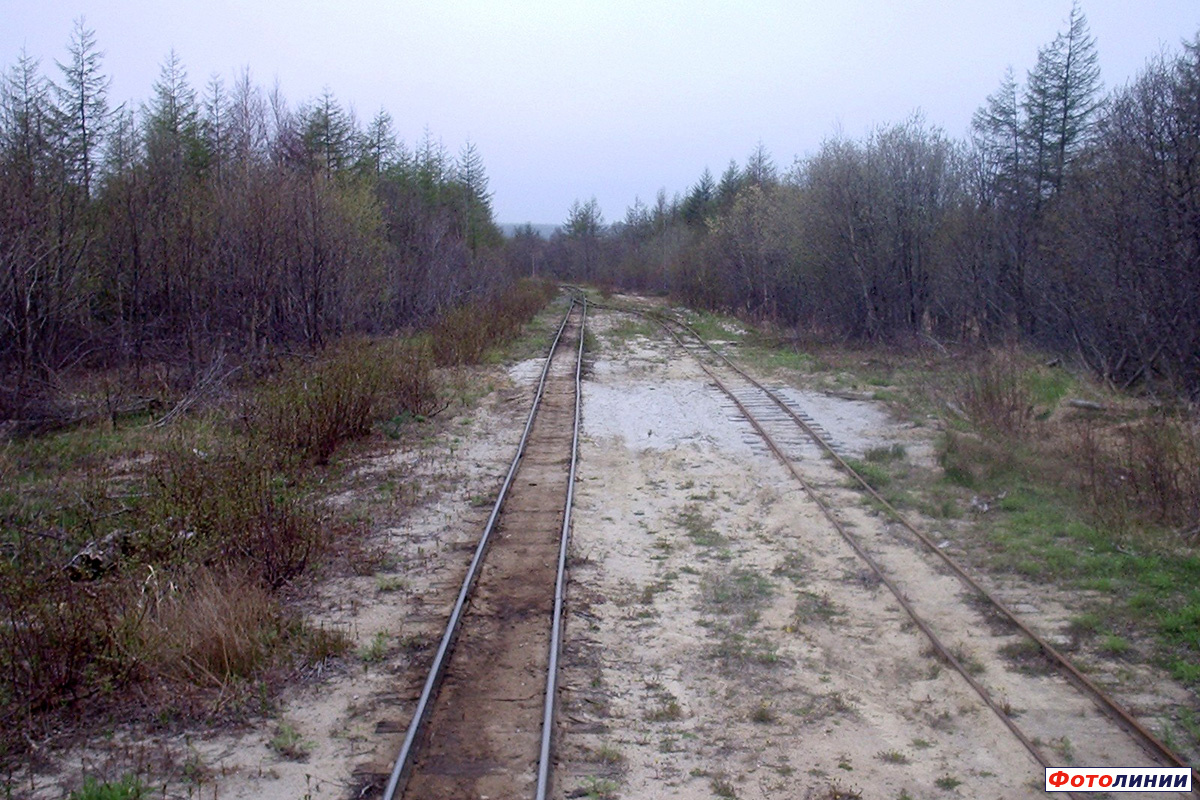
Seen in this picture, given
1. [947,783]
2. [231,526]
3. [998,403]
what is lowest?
[947,783]

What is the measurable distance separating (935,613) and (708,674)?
2275 mm

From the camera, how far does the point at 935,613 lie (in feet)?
24.7

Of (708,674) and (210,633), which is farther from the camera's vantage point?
(708,674)

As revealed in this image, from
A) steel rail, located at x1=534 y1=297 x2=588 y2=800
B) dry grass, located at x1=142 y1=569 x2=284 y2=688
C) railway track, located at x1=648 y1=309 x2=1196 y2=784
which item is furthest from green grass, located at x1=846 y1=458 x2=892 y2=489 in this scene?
dry grass, located at x1=142 y1=569 x2=284 y2=688

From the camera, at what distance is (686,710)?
5934 mm

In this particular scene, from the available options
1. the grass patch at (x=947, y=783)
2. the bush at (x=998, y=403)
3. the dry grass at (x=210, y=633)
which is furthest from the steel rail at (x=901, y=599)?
the dry grass at (x=210, y=633)

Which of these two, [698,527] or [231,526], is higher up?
[231,526]

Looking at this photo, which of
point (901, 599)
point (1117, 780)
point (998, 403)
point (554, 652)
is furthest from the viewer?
point (998, 403)

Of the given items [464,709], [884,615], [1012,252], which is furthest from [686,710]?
[1012,252]

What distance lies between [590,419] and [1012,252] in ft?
51.4

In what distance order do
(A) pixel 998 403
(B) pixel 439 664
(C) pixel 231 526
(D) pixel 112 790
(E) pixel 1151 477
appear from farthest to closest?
(A) pixel 998 403
(E) pixel 1151 477
(C) pixel 231 526
(B) pixel 439 664
(D) pixel 112 790

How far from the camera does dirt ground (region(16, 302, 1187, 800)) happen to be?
5.12 m

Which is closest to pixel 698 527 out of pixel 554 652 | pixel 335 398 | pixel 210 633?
pixel 554 652

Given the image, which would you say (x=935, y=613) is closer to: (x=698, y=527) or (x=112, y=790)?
(x=698, y=527)
